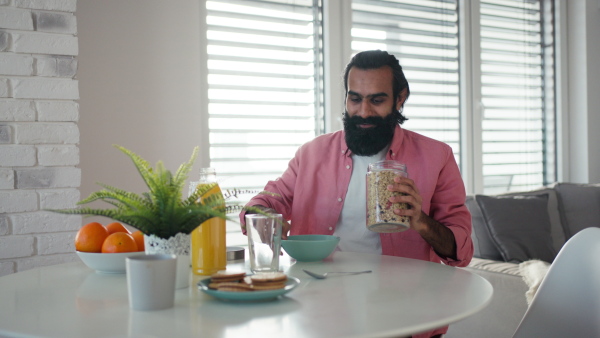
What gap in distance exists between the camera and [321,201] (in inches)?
80.5

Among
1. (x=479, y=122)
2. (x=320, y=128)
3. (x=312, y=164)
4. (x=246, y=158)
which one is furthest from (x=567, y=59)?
(x=312, y=164)

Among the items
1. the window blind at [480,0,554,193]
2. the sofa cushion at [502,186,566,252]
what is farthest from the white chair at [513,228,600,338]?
the window blind at [480,0,554,193]

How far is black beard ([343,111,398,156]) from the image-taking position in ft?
6.63

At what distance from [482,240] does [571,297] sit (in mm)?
1846

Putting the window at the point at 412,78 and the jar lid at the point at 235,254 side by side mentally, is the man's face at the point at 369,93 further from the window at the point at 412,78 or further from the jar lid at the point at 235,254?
the window at the point at 412,78

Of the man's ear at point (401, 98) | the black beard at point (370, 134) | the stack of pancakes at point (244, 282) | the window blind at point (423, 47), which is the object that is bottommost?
the stack of pancakes at point (244, 282)

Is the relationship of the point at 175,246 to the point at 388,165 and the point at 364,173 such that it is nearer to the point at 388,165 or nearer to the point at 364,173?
the point at 388,165

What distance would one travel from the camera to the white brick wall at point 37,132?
201 centimetres

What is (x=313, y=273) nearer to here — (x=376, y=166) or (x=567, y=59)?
(x=376, y=166)

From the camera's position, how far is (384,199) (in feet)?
4.69

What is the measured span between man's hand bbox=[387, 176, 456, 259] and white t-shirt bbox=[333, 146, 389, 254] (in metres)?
0.23

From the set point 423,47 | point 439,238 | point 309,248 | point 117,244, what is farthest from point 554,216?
point 117,244

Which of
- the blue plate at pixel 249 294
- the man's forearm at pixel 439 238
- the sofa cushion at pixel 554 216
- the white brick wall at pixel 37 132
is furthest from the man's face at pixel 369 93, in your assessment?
the sofa cushion at pixel 554 216

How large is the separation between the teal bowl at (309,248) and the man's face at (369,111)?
0.61 metres
